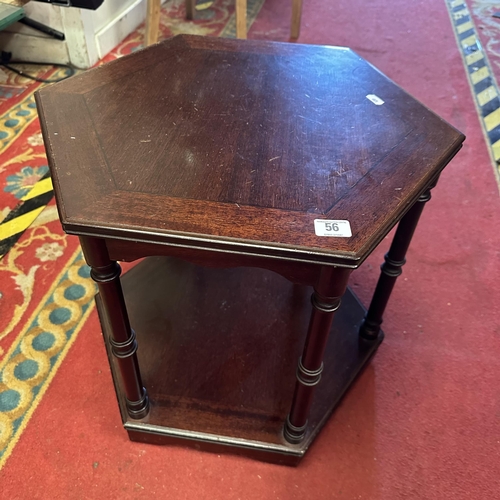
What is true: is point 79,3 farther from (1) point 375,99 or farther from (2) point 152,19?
(1) point 375,99

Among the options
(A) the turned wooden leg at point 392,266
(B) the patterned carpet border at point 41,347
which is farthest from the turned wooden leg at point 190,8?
(A) the turned wooden leg at point 392,266

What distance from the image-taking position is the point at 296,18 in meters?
2.37

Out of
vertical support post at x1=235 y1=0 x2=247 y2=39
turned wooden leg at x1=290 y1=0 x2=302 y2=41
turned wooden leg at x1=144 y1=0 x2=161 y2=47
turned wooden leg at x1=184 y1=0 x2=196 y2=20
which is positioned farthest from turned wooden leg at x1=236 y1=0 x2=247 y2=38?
turned wooden leg at x1=184 y1=0 x2=196 y2=20

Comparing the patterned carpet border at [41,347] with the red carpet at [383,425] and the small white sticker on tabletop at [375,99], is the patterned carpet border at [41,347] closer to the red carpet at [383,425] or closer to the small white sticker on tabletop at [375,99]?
the red carpet at [383,425]

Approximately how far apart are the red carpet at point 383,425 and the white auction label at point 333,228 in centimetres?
55

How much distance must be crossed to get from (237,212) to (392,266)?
1.47 ft

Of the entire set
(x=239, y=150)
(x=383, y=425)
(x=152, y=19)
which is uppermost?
(x=239, y=150)

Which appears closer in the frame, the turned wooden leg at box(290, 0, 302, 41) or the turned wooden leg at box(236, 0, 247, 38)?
the turned wooden leg at box(236, 0, 247, 38)

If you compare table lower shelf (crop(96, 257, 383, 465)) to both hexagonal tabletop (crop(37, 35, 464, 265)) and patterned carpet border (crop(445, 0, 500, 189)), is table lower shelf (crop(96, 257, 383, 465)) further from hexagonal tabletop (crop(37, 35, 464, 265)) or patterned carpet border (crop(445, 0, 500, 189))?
patterned carpet border (crop(445, 0, 500, 189))

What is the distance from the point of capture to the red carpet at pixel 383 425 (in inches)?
34.4

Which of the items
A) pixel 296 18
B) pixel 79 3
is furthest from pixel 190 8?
pixel 79 3

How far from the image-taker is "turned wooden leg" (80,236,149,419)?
61 cm

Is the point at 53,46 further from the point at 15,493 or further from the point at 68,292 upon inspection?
the point at 15,493

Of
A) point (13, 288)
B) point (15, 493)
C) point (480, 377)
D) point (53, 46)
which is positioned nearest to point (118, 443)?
point (15, 493)
